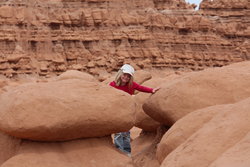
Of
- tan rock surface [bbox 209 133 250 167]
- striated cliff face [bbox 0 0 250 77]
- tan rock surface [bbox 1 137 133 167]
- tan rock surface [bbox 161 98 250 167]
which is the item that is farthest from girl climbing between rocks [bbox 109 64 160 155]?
striated cliff face [bbox 0 0 250 77]

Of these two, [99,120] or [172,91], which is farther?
[172,91]

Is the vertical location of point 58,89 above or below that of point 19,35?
above

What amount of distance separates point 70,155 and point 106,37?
24421 mm

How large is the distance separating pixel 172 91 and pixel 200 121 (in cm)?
100

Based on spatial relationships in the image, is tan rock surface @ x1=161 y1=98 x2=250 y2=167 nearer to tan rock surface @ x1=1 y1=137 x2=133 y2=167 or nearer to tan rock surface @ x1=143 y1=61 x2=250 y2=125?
tan rock surface @ x1=143 y1=61 x2=250 y2=125

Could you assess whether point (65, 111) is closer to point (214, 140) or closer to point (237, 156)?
point (214, 140)

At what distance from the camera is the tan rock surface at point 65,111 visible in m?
4.35

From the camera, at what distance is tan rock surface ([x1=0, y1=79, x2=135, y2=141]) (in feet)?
14.3

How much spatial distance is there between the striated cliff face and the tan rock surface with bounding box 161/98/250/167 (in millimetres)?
24085

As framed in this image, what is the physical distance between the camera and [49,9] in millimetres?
28422

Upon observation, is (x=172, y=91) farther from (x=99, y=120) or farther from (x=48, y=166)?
(x=48, y=166)

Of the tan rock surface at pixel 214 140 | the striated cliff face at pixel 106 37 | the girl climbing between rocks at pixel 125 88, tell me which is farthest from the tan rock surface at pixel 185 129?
the striated cliff face at pixel 106 37

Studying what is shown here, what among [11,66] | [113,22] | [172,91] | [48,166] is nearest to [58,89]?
[48,166]

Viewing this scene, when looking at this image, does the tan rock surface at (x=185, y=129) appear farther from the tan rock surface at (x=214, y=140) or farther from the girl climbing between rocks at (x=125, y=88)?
the girl climbing between rocks at (x=125, y=88)
